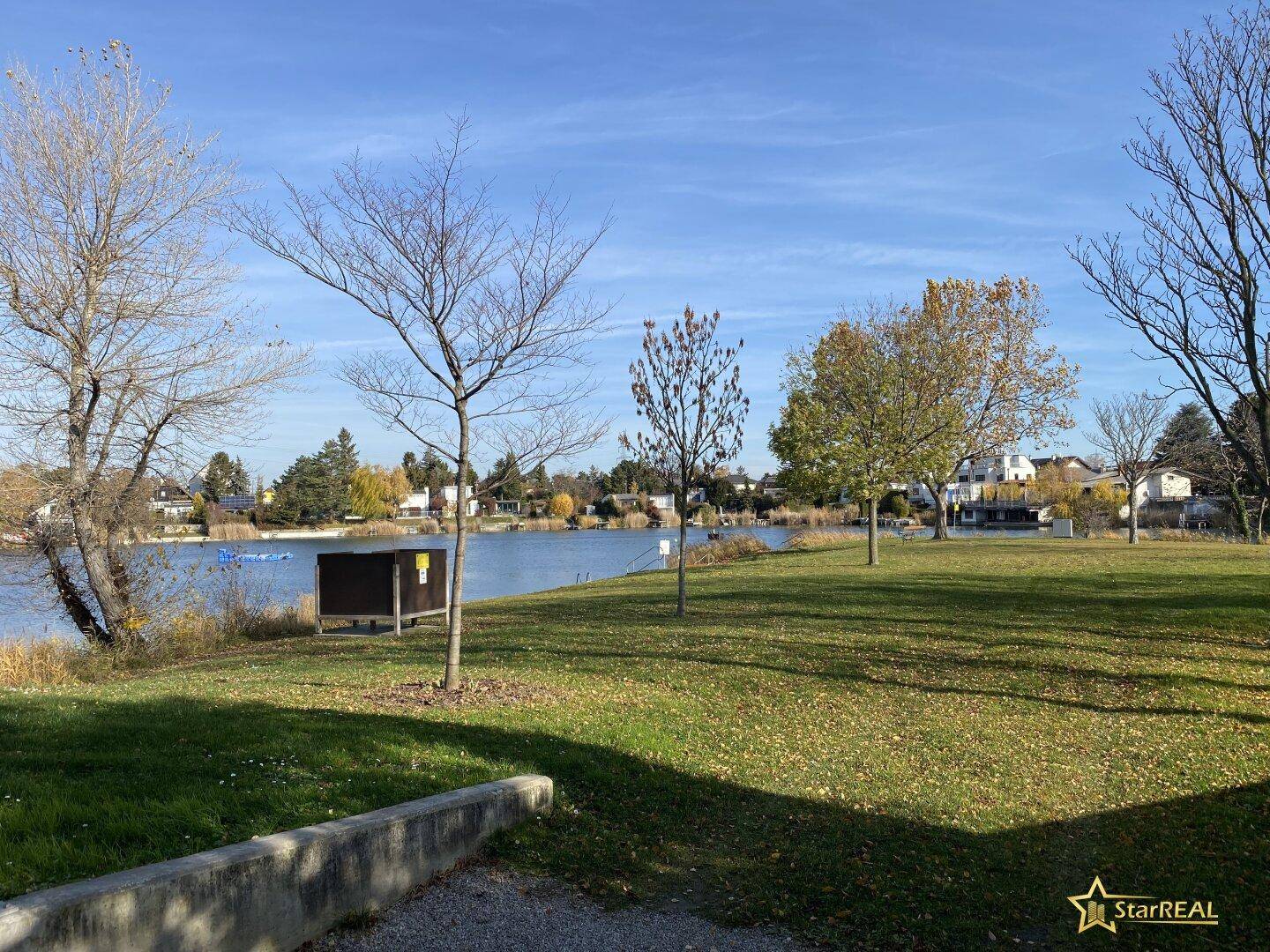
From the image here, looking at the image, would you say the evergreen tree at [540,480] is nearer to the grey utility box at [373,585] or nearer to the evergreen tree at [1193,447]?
the grey utility box at [373,585]

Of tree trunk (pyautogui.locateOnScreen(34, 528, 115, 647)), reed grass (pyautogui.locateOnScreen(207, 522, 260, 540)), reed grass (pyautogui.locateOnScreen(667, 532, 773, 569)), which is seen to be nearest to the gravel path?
tree trunk (pyautogui.locateOnScreen(34, 528, 115, 647))

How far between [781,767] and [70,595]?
1375 centimetres

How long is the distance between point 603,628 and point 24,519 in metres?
9.67

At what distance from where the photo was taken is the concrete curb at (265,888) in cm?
381

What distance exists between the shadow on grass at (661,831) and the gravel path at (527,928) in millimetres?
194

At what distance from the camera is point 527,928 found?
4.74 m

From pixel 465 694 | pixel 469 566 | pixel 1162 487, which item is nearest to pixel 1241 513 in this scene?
pixel 469 566

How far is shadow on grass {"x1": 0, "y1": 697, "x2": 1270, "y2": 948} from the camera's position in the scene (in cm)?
→ 481

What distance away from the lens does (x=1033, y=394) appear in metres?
38.4

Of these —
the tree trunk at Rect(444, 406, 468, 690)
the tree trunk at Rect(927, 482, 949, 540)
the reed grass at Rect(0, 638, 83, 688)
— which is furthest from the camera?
the tree trunk at Rect(927, 482, 949, 540)

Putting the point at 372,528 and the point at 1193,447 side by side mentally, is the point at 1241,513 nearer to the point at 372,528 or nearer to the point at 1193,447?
the point at 1193,447

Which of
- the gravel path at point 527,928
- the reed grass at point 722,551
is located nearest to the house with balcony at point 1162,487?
the reed grass at point 722,551

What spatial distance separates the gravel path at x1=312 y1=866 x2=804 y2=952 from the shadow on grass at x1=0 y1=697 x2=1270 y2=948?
19 centimetres

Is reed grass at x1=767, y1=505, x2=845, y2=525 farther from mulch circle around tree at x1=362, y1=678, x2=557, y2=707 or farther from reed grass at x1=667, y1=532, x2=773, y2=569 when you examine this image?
mulch circle around tree at x1=362, y1=678, x2=557, y2=707
